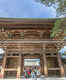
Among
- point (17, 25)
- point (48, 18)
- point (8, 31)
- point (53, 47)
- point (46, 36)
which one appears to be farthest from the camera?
point (53, 47)

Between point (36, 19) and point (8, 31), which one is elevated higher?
point (36, 19)

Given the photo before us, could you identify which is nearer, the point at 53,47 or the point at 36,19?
the point at 36,19

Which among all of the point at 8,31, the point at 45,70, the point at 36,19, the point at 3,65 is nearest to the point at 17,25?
the point at 8,31

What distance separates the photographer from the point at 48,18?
13.1 ft

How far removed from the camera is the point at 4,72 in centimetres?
484

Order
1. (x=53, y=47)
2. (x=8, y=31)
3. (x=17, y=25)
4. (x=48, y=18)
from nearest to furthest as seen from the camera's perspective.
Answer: (x=48, y=18) < (x=17, y=25) < (x=8, y=31) < (x=53, y=47)

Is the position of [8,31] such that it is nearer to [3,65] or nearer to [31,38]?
[31,38]

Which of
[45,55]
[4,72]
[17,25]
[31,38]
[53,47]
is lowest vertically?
[4,72]

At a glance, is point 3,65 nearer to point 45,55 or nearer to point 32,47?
point 32,47

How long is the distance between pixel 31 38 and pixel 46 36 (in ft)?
2.59

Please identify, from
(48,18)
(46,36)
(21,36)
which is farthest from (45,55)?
(48,18)

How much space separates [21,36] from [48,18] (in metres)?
1.74

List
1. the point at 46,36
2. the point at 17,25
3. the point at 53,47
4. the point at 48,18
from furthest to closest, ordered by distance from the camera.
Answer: the point at 53,47, the point at 46,36, the point at 17,25, the point at 48,18

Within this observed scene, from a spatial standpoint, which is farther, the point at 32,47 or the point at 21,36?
the point at 32,47
